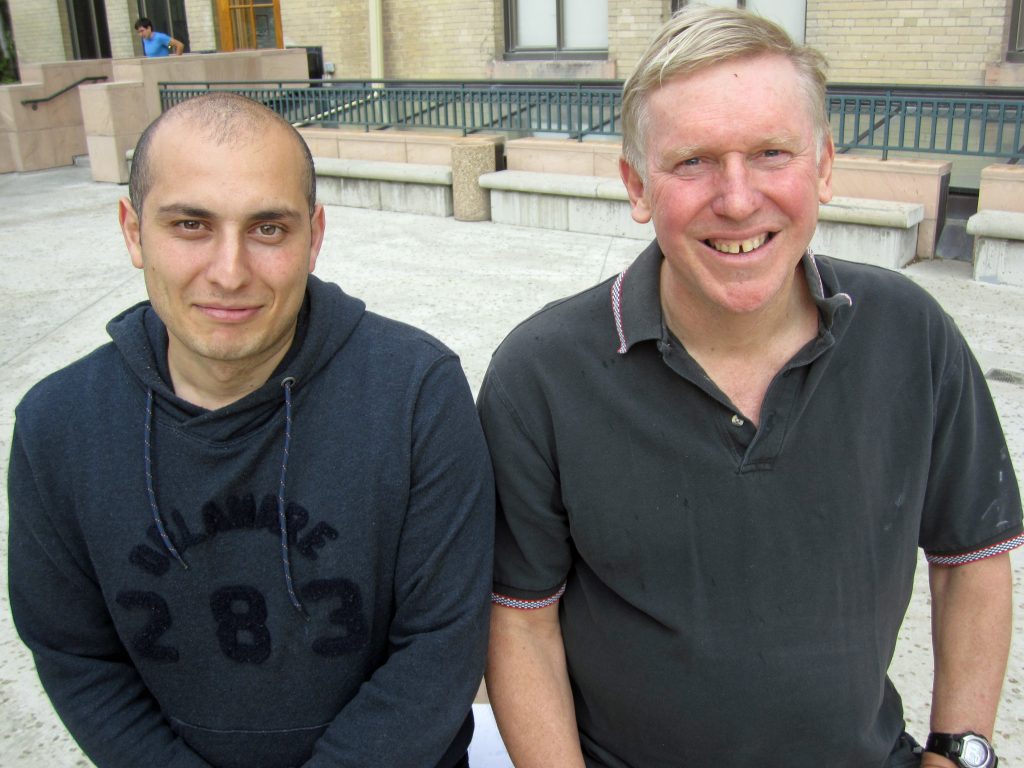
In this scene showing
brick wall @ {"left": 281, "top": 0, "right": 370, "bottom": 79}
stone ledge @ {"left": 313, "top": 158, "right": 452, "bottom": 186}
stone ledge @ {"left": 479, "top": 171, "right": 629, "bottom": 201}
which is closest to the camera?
stone ledge @ {"left": 479, "top": 171, "right": 629, "bottom": 201}

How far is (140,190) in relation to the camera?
175 cm

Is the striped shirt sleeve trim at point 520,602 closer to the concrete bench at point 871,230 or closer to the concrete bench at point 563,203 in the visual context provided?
the concrete bench at point 871,230

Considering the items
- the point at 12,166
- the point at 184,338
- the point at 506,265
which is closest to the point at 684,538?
the point at 184,338

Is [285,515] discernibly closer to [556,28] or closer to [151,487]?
[151,487]

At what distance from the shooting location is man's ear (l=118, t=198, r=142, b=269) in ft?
5.89

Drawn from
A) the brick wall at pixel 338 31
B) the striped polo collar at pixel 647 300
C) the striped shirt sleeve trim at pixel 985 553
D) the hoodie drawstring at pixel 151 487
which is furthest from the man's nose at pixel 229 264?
the brick wall at pixel 338 31

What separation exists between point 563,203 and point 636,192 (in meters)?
6.71

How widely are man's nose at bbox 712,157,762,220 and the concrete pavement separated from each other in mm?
1300

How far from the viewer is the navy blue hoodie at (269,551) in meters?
1.75

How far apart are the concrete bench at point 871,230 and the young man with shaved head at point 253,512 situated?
5.58 metres

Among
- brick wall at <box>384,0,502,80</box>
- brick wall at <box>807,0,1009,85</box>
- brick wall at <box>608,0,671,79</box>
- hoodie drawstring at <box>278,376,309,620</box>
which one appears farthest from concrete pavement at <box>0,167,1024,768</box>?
brick wall at <box>384,0,502,80</box>

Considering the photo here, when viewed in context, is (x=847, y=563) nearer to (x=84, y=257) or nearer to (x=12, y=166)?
(x=84, y=257)

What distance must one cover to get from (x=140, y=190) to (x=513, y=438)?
81 cm

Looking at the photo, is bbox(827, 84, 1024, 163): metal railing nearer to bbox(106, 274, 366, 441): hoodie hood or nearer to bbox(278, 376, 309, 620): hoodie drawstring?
bbox(106, 274, 366, 441): hoodie hood
